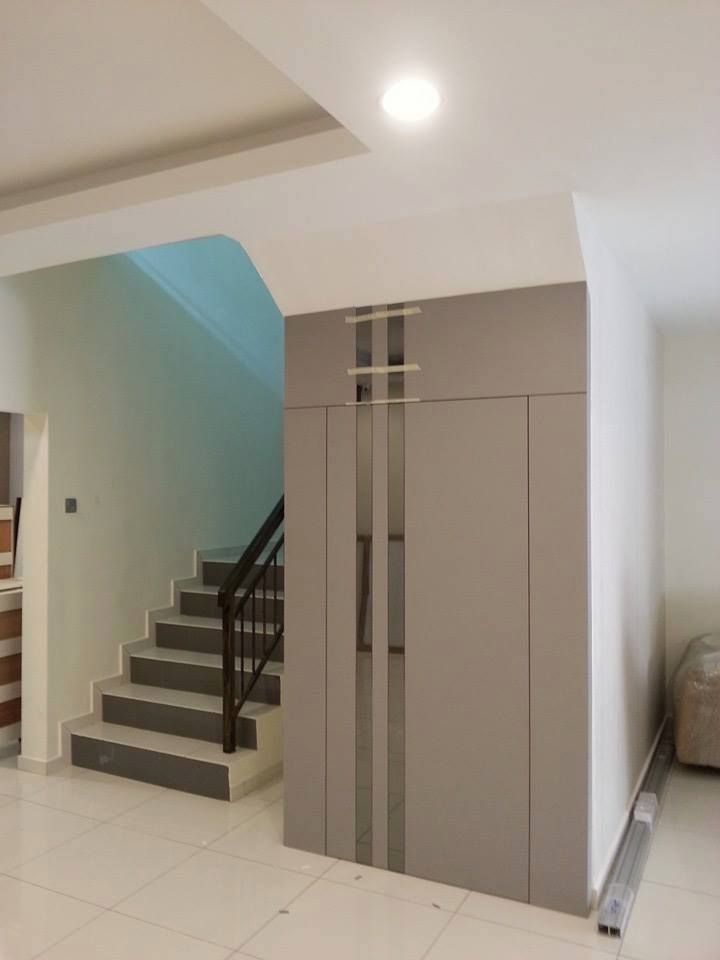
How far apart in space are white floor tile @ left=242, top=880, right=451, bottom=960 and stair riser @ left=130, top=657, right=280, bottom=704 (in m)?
1.53

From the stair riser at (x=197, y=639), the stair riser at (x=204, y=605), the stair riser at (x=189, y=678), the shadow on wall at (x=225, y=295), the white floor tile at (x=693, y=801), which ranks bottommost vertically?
the white floor tile at (x=693, y=801)

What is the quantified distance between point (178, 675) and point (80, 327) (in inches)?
84.8

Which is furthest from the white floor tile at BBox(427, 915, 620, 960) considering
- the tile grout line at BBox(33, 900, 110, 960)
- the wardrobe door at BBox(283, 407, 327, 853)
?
the tile grout line at BBox(33, 900, 110, 960)

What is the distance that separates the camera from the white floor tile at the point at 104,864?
10.2 ft

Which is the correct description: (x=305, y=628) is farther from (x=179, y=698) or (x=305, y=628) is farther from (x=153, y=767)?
(x=179, y=698)

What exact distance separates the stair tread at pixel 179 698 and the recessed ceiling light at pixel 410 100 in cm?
317

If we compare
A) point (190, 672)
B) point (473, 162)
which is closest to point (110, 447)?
point (190, 672)

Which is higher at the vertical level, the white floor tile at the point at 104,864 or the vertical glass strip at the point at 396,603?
the vertical glass strip at the point at 396,603

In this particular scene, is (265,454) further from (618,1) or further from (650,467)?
(618,1)

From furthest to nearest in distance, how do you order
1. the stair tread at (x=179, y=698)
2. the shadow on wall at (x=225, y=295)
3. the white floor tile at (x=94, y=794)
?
the shadow on wall at (x=225, y=295) < the stair tread at (x=179, y=698) < the white floor tile at (x=94, y=794)

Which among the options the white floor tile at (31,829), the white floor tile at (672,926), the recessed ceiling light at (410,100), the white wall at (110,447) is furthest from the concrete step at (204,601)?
the recessed ceiling light at (410,100)

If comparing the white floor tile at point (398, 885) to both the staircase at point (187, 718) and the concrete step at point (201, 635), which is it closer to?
the staircase at point (187, 718)

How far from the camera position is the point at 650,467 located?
4.48m

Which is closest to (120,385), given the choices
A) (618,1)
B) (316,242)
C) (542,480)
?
(316,242)
